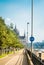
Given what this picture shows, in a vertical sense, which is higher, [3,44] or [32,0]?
[32,0]

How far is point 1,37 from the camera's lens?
189ft

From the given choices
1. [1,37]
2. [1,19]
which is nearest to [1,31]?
[1,37]

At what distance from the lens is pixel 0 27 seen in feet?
195

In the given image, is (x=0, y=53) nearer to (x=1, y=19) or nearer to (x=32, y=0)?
(x=1, y=19)

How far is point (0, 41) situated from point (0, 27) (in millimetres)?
3352

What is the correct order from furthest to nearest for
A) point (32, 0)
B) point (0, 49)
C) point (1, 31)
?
point (0, 49) → point (1, 31) → point (32, 0)

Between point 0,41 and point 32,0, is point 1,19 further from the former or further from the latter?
point 32,0

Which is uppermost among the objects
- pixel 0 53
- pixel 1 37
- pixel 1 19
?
pixel 1 19

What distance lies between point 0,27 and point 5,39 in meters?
3.47

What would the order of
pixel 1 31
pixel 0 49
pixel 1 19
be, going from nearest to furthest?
1. pixel 1 31
2. pixel 0 49
3. pixel 1 19

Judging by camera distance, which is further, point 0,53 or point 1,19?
point 1,19

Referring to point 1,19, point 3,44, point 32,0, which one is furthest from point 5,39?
point 32,0

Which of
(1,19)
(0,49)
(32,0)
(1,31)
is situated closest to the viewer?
(32,0)

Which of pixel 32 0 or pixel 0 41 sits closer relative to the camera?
pixel 32 0
